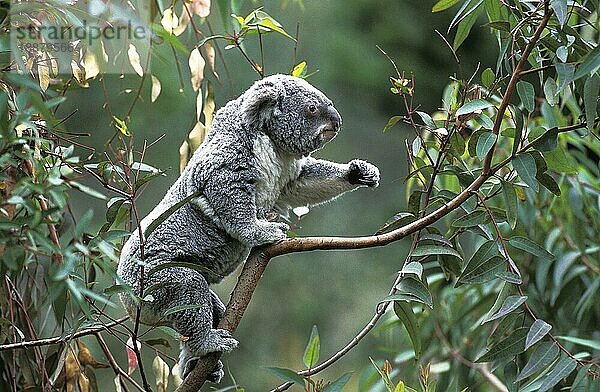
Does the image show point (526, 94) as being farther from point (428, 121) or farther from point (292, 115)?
point (292, 115)

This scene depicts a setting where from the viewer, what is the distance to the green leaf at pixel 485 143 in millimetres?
1096

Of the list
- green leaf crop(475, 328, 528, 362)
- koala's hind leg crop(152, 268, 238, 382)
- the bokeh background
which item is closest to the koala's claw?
koala's hind leg crop(152, 268, 238, 382)

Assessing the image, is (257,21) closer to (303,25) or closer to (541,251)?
(541,251)

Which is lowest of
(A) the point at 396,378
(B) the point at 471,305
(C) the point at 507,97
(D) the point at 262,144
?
(A) the point at 396,378

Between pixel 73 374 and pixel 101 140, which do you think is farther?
pixel 101 140

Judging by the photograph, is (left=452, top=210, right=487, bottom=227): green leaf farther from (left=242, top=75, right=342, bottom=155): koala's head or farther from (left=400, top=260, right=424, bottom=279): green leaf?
(left=242, top=75, right=342, bottom=155): koala's head

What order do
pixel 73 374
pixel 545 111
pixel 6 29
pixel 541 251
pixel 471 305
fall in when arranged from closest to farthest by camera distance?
pixel 6 29 → pixel 541 251 → pixel 73 374 → pixel 545 111 → pixel 471 305

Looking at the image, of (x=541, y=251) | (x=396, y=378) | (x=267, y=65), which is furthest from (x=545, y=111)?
(x=267, y=65)

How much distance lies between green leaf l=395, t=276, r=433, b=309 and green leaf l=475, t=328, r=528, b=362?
4.6 inches

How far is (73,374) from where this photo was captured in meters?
1.33

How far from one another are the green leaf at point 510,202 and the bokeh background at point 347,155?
2296 millimetres

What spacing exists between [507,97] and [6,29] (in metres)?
0.67

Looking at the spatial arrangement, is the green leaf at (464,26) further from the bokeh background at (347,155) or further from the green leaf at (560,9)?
the bokeh background at (347,155)

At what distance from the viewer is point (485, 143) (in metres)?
1.11
